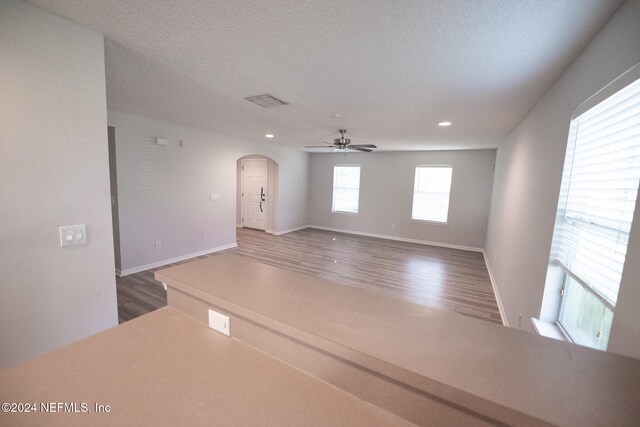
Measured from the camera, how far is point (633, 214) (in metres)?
0.97

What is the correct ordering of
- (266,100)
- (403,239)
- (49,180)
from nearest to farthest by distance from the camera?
(49,180), (266,100), (403,239)

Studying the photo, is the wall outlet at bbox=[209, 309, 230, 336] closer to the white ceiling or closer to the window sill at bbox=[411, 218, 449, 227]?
the white ceiling

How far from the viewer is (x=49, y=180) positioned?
1500 mm

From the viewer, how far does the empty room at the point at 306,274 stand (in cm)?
65

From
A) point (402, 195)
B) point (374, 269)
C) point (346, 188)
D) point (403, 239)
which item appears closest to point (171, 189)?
point (374, 269)

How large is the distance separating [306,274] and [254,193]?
19.4ft

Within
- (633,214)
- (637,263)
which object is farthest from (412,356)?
(633,214)

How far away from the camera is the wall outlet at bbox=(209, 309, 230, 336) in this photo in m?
0.95

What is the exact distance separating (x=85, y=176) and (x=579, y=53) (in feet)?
10.7

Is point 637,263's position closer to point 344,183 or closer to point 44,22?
point 44,22

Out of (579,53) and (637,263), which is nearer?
(637,263)

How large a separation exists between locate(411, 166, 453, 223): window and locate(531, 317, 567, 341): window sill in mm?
4798

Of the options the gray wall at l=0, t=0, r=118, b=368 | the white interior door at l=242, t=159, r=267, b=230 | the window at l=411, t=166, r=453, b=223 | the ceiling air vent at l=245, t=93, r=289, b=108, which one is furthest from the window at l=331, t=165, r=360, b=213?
the gray wall at l=0, t=0, r=118, b=368

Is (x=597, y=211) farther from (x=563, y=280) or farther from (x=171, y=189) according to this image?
(x=171, y=189)
